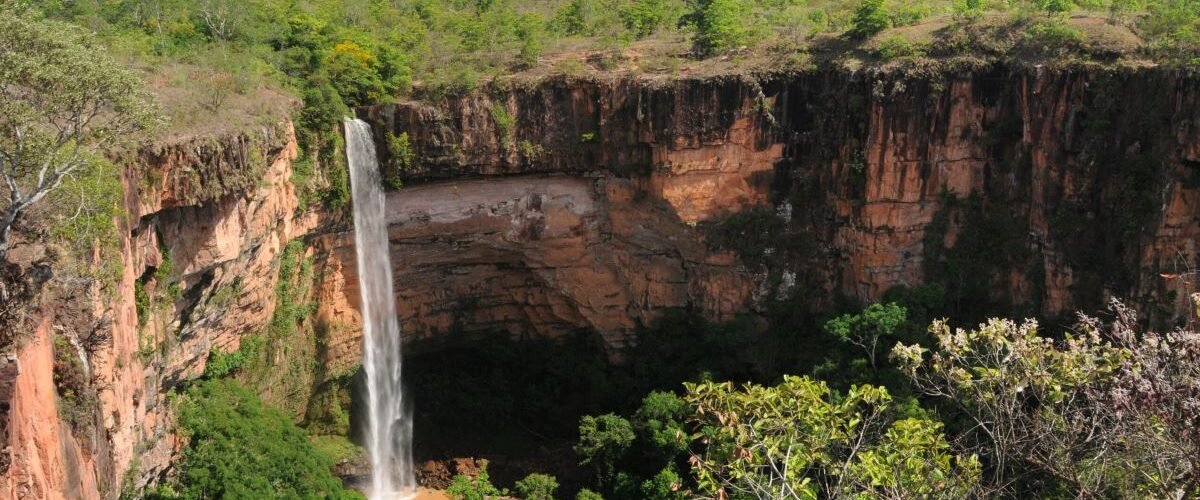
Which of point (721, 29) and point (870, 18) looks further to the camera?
point (721, 29)

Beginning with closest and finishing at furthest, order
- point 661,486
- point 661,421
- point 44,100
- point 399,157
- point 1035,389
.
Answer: point 1035,389, point 44,100, point 661,486, point 661,421, point 399,157

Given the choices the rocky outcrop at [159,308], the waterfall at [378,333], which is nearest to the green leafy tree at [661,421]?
the waterfall at [378,333]

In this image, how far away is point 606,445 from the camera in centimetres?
2008

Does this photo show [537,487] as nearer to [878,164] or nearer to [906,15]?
[878,164]

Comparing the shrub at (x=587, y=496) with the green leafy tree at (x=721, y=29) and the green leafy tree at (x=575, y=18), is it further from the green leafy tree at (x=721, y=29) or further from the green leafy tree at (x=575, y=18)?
the green leafy tree at (x=575, y=18)

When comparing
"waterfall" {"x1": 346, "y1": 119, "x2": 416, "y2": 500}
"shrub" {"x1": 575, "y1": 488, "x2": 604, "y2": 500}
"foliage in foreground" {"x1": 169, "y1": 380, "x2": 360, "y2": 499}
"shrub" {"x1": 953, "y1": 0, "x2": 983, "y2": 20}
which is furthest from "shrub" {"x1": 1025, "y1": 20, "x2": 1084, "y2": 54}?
"foliage in foreground" {"x1": 169, "y1": 380, "x2": 360, "y2": 499}

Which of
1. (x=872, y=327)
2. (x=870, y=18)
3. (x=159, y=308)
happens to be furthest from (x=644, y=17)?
(x=159, y=308)

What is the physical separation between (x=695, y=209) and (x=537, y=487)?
6.48 meters

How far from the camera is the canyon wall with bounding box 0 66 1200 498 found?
16.6 metres

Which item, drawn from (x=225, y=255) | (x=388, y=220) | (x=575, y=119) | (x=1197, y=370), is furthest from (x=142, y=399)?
(x=1197, y=370)

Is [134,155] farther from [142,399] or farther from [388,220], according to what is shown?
[388,220]

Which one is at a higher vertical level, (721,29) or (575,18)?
(575,18)

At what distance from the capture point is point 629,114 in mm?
21000

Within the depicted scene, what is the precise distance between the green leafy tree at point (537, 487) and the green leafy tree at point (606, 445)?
2.52ft
